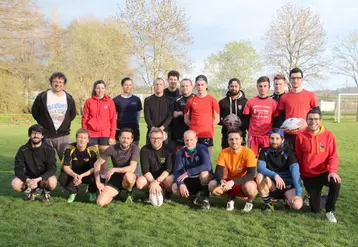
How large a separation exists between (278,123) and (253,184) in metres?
1.50

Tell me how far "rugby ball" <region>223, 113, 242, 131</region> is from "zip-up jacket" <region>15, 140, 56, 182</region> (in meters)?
2.91

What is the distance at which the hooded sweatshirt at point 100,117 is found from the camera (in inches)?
249

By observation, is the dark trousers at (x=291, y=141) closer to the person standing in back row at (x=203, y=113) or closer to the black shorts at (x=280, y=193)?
the black shorts at (x=280, y=193)

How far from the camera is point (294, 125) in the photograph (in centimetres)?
546

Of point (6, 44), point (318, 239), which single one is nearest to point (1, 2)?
point (6, 44)

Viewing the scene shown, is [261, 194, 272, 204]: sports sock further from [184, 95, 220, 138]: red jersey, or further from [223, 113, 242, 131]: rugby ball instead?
[184, 95, 220, 138]: red jersey

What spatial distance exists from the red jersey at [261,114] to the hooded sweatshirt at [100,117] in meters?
Result: 2.42

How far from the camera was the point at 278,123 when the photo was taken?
600cm

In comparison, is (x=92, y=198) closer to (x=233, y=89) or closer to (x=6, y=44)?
(x=233, y=89)

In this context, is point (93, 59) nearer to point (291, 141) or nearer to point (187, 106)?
point (187, 106)

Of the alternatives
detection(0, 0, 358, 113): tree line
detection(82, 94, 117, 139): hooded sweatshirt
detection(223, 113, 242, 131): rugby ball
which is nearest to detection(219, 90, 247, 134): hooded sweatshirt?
detection(223, 113, 242, 131): rugby ball

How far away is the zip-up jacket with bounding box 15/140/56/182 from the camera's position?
5.48 meters

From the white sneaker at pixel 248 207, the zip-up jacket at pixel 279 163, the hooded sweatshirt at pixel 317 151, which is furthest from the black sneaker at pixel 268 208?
the hooded sweatshirt at pixel 317 151

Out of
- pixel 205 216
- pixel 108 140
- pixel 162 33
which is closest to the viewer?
pixel 205 216
